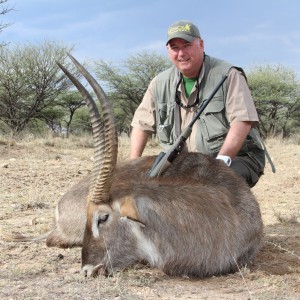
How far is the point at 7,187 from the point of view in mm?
8039

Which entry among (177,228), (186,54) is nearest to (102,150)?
(177,228)

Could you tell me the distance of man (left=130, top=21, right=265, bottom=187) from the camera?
462 centimetres

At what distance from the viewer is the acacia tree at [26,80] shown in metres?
24.8

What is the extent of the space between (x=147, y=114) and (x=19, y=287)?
2497 mm

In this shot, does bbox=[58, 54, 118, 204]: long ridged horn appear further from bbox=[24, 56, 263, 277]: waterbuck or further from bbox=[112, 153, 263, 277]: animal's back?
bbox=[112, 153, 263, 277]: animal's back

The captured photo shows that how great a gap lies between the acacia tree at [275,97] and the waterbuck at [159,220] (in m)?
25.9

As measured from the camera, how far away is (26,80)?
25.1 m

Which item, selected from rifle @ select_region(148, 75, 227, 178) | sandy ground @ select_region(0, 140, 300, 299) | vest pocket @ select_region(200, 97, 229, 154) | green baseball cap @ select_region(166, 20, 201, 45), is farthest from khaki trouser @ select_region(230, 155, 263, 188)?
green baseball cap @ select_region(166, 20, 201, 45)

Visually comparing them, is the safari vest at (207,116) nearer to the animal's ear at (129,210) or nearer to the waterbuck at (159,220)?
the waterbuck at (159,220)

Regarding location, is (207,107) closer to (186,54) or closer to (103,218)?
(186,54)

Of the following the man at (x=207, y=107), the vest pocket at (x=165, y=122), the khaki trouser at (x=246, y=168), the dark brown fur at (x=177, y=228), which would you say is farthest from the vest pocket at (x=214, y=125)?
the dark brown fur at (x=177, y=228)

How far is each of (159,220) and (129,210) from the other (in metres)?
0.20

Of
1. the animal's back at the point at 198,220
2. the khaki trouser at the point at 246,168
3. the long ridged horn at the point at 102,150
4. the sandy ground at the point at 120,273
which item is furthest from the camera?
the khaki trouser at the point at 246,168

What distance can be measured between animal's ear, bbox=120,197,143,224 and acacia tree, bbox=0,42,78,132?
21.6 meters
